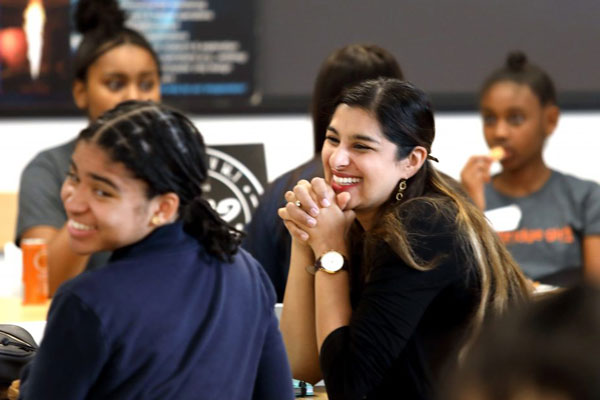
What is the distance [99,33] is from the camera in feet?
10.6

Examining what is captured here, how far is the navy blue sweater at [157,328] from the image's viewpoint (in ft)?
4.36

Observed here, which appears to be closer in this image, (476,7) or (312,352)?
(312,352)

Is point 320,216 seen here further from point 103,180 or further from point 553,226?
point 553,226

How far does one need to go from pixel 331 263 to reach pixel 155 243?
1.83 ft

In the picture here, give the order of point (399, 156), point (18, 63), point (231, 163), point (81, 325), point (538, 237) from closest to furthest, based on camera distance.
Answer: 1. point (81, 325)
2. point (399, 156)
3. point (231, 163)
4. point (538, 237)
5. point (18, 63)

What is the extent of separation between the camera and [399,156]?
1979mm

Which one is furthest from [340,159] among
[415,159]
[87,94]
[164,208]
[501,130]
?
[501,130]

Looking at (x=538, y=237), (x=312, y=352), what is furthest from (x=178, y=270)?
(x=538, y=237)

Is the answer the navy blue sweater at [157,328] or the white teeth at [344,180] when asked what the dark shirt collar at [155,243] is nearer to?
the navy blue sweater at [157,328]

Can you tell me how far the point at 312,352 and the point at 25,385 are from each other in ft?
2.46

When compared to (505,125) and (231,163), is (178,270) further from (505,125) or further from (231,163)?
(505,125)

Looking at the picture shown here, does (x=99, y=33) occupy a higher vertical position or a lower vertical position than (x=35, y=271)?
higher

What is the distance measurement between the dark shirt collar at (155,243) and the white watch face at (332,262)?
517 millimetres

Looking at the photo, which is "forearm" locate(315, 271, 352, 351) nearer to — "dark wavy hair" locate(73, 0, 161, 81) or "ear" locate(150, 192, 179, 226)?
"ear" locate(150, 192, 179, 226)
